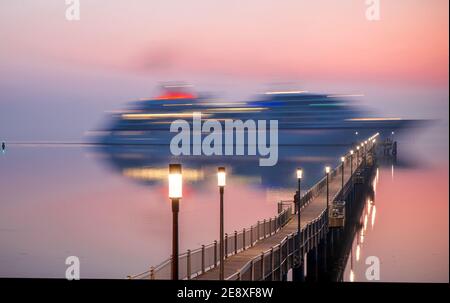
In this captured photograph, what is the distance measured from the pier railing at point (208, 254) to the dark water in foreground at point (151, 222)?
14.2 ft

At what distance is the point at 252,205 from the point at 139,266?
13.7 m

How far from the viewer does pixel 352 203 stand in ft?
101

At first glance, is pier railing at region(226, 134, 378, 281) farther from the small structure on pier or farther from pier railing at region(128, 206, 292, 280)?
pier railing at region(128, 206, 292, 280)

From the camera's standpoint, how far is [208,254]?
8.96 m

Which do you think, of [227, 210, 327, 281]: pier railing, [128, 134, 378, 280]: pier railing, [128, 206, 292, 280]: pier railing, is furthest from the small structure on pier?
[128, 206, 292, 280]: pier railing

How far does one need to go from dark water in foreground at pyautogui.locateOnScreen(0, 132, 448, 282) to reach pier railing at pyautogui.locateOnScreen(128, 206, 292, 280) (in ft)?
14.2

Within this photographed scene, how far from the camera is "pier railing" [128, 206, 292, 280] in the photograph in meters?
7.32

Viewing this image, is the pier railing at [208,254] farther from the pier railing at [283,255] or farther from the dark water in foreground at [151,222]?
the dark water in foreground at [151,222]

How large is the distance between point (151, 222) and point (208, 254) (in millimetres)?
16211

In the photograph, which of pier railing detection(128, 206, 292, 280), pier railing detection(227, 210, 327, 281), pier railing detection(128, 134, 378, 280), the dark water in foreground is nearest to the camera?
pier railing detection(128, 206, 292, 280)

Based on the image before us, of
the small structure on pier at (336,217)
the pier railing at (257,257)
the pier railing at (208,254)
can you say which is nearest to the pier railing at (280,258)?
the pier railing at (257,257)

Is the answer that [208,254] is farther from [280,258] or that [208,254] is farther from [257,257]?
[280,258]
